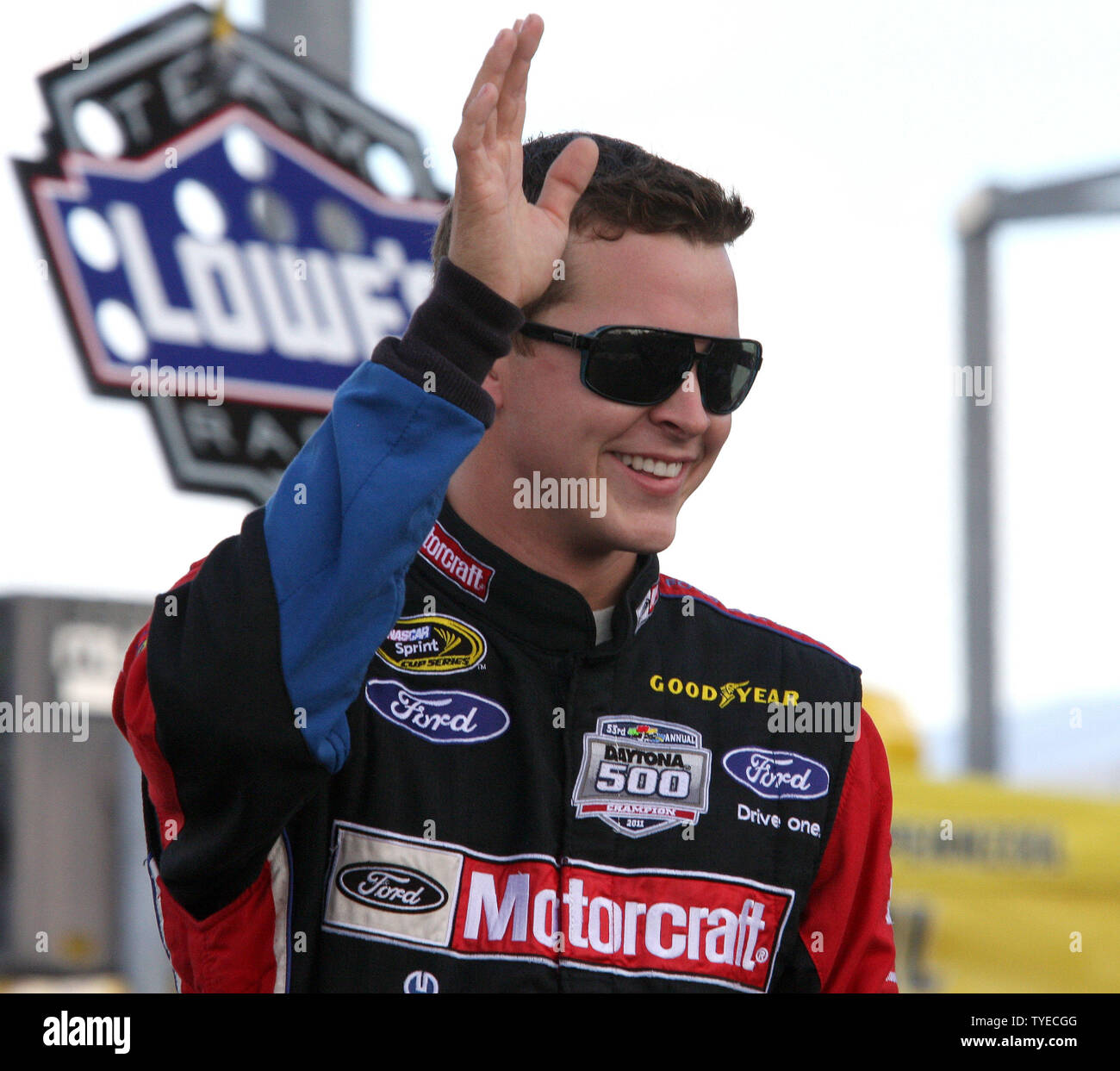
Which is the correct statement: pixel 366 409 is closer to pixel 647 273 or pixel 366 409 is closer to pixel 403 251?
pixel 647 273

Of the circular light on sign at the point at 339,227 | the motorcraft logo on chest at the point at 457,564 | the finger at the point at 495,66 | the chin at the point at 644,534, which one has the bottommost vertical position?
the motorcraft logo on chest at the point at 457,564

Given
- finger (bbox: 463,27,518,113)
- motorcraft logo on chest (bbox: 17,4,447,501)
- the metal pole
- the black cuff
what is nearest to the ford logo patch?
the black cuff

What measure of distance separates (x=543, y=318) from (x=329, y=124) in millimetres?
3148

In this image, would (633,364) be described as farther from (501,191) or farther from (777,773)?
(777,773)

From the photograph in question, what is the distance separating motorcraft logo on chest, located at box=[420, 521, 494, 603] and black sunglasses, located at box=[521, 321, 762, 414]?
0.31 meters

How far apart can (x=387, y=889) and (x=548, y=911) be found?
22cm

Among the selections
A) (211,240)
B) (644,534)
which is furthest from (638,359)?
(211,240)

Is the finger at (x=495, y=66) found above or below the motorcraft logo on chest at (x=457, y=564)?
above

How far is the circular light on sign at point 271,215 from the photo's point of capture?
5.16 meters

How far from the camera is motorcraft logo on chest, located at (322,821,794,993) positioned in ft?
6.88

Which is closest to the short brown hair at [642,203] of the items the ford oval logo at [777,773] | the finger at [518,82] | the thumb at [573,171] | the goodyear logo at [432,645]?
the thumb at [573,171]

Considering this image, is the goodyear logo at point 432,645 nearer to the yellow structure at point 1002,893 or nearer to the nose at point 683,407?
the nose at point 683,407

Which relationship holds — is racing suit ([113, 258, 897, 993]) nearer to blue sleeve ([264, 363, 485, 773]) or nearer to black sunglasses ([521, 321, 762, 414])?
blue sleeve ([264, 363, 485, 773])

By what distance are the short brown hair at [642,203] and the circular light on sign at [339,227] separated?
2983 mm
